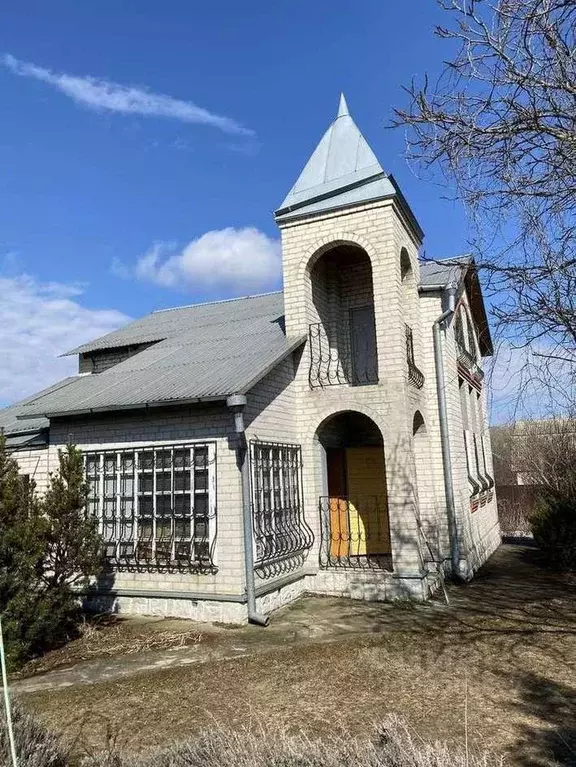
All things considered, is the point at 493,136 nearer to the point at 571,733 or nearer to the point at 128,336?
the point at 571,733

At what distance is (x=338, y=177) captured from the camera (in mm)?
9719

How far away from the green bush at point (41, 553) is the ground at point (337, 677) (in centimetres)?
39

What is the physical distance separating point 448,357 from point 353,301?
7.04 feet

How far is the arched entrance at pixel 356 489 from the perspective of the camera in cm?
1016

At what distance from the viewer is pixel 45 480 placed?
9500 millimetres

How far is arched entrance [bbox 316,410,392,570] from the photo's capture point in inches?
400

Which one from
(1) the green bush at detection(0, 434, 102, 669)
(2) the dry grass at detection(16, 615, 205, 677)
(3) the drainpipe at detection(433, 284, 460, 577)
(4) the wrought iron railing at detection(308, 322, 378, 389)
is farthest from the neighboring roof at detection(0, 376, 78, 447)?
(3) the drainpipe at detection(433, 284, 460, 577)

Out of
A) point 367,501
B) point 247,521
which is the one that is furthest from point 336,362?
point 247,521

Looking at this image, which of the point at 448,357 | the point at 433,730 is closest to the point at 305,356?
the point at 448,357

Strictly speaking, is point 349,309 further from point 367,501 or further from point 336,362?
point 367,501

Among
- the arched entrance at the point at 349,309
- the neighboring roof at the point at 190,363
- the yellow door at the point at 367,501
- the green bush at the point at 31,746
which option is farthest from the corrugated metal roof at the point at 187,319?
the green bush at the point at 31,746

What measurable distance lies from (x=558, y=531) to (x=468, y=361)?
4045mm

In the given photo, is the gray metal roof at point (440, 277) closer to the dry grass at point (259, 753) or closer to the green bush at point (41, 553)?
the green bush at point (41, 553)

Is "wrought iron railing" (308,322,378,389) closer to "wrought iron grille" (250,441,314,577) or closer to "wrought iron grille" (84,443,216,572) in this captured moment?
"wrought iron grille" (250,441,314,577)
